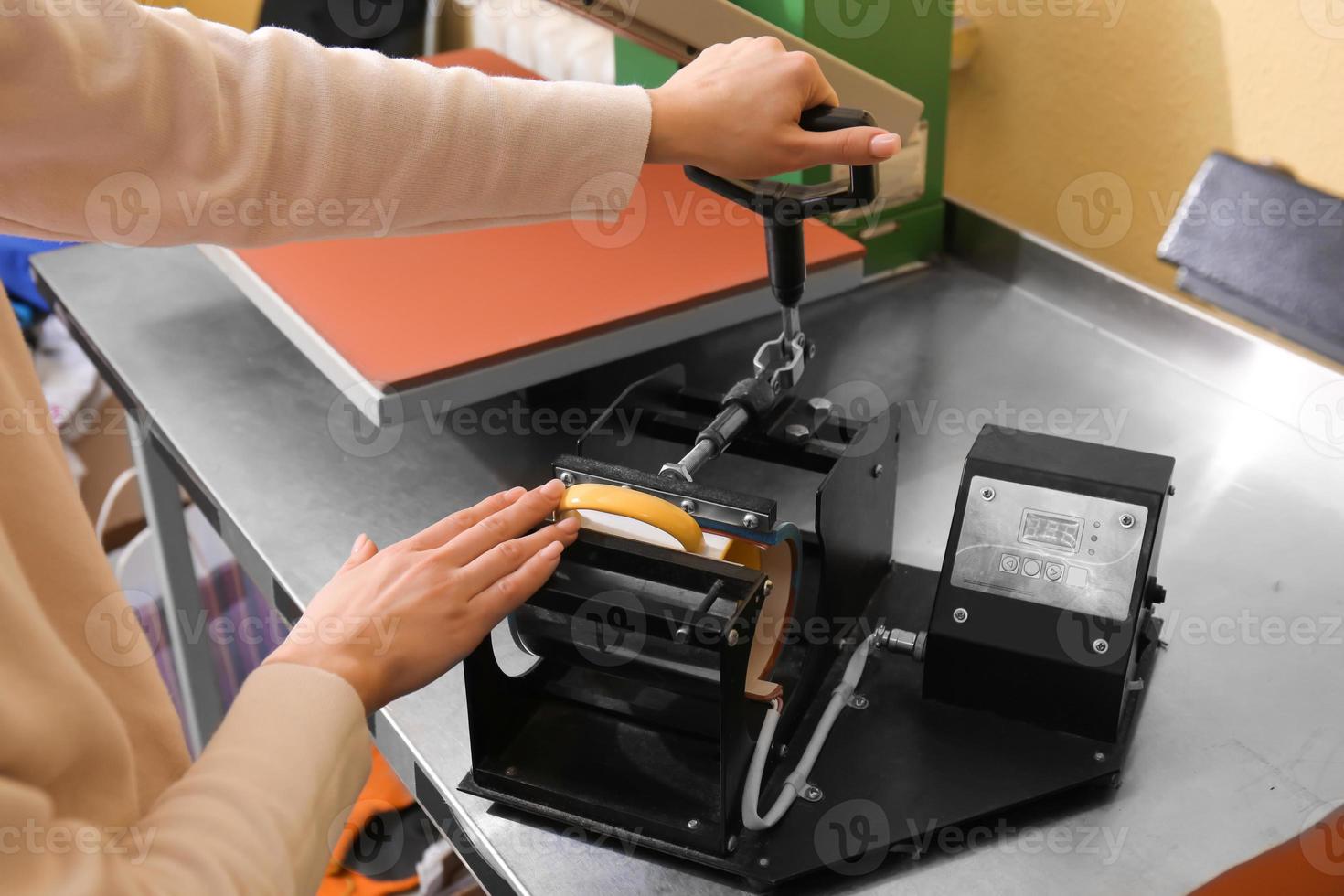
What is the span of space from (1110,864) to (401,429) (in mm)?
808

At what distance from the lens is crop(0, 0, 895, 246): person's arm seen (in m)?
0.80

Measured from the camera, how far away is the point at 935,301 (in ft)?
4.85

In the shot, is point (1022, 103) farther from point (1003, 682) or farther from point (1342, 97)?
point (1003, 682)

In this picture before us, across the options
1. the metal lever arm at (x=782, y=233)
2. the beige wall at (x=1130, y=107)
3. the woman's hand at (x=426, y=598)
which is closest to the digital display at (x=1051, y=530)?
the metal lever arm at (x=782, y=233)

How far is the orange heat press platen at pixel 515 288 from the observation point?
3.68 ft

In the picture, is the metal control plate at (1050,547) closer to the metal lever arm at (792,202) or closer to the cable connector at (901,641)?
the cable connector at (901,641)

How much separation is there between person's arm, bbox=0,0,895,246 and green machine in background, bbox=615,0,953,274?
1.43 feet

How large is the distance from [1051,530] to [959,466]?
318mm

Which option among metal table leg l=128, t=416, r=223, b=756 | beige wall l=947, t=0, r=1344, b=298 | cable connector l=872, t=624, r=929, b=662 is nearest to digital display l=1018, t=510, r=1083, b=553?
cable connector l=872, t=624, r=929, b=662

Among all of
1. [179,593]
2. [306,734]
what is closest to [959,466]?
[306,734]

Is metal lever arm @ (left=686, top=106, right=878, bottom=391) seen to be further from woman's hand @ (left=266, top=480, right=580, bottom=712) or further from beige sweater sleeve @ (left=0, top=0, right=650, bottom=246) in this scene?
woman's hand @ (left=266, top=480, right=580, bottom=712)

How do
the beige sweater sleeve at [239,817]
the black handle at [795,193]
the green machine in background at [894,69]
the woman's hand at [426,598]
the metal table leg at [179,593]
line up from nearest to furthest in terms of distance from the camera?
the beige sweater sleeve at [239,817]
the woman's hand at [426,598]
the black handle at [795,193]
the green machine in background at [894,69]
the metal table leg at [179,593]

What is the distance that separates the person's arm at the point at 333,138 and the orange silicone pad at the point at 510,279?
6.8 inches

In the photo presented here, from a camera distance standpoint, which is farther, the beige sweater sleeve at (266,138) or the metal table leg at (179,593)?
the metal table leg at (179,593)
